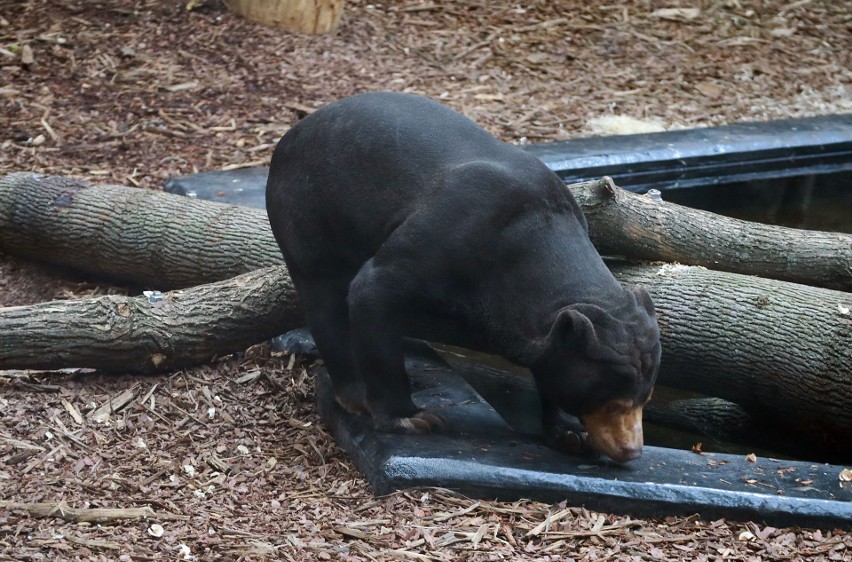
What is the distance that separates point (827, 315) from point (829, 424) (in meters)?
0.58

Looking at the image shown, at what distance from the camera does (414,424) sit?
5.33 m

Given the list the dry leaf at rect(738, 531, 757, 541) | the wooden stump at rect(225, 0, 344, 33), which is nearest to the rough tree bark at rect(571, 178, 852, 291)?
the dry leaf at rect(738, 531, 757, 541)

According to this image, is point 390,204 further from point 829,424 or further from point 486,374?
point 829,424

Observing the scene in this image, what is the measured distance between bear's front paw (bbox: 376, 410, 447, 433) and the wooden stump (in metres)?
7.59

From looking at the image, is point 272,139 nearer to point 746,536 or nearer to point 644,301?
point 644,301

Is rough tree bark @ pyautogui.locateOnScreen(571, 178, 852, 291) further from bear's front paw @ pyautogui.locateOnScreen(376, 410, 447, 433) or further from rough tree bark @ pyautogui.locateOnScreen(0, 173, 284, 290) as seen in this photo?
rough tree bark @ pyautogui.locateOnScreen(0, 173, 284, 290)

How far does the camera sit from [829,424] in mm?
5641

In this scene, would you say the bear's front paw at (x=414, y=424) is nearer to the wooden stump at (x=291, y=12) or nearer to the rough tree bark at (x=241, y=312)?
the rough tree bark at (x=241, y=312)

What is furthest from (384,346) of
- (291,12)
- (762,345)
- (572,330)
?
(291,12)

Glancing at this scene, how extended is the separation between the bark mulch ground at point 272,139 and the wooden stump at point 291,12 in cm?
17

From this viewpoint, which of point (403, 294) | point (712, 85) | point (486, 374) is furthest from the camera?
point (712, 85)

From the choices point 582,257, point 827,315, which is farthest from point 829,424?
point 582,257

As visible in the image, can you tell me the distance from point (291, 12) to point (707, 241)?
6.71 meters

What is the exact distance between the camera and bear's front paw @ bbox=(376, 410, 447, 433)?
5324mm
